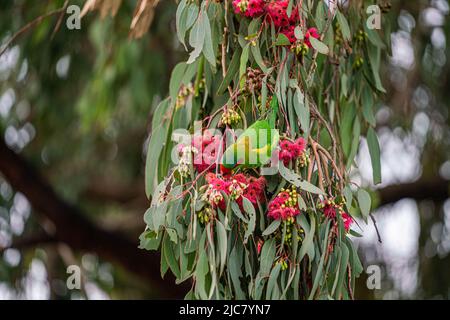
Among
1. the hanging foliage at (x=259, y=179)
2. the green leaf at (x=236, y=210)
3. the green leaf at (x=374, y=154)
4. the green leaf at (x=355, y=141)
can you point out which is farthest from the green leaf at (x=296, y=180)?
the green leaf at (x=355, y=141)

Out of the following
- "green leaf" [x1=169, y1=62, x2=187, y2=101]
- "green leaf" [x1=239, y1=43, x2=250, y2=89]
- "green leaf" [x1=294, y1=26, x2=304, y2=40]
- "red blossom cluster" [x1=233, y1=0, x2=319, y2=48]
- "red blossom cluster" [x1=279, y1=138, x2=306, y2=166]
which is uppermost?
"red blossom cluster" [x1=233, y1=0, x2=319, y2=48]

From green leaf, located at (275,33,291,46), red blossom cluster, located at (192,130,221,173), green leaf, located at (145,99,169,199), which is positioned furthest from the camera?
green leaf, located at (145,99,169,199)

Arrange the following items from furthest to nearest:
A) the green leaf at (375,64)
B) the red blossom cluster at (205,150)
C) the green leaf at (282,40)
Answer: the green leaf at (375,64) < the green leaf at (282,40) < the red blossom cluster at (205,150)

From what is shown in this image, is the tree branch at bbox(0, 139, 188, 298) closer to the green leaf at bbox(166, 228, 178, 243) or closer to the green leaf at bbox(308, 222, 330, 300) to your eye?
the green leaf at bbox(166, 228, 178, 243)

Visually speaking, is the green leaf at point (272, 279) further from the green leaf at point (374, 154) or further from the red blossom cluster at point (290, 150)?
the green leaf at point (374, 154)

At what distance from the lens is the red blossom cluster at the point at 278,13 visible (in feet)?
6.24

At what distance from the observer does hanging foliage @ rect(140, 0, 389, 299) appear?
5.61 ft

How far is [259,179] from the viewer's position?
5.83 ft

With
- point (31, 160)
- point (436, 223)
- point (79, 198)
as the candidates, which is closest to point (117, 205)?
point (79, 198)

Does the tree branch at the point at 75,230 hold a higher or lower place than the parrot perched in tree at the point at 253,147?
lower

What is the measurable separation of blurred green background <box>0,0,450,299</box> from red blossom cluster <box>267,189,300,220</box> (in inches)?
83.1

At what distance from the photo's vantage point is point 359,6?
7.77ft

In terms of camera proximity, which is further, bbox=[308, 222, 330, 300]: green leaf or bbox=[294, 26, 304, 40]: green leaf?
bbox=[294, 26, 304, 40]: green leaf

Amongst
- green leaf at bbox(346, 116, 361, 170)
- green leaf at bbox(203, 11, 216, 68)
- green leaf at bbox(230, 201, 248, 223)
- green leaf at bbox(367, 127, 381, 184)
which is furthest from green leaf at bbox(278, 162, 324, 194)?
green leaf at bbox(346, 116, 361, 170)
